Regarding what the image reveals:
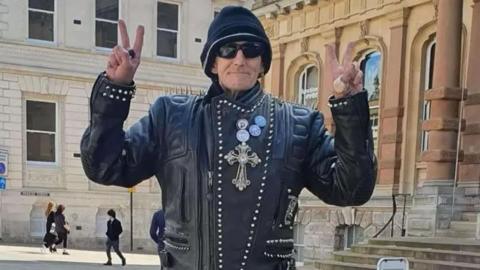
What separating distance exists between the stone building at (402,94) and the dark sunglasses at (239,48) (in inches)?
332

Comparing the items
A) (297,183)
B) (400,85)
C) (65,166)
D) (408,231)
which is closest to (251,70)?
(297,183)

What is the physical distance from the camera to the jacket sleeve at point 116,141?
82.0 inches

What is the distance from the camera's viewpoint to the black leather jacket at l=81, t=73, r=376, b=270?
6.90 ft

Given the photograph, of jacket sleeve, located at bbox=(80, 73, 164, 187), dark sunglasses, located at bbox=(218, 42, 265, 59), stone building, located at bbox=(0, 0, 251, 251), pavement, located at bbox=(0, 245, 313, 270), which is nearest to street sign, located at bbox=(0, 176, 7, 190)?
stone building, located at bbox=(0, 0, 251, 251)

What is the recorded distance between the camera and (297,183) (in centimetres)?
225

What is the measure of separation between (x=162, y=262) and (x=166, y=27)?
78.9ft

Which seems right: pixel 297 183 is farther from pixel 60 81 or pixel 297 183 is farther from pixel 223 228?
pixel 60 81

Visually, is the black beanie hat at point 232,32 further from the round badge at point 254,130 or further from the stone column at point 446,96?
the stone column at point 446,96

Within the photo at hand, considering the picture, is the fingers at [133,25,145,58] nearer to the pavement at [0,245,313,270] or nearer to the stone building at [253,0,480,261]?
the stone building at [253,0,480,261]

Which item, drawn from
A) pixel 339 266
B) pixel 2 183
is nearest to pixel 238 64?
pixel 339 266

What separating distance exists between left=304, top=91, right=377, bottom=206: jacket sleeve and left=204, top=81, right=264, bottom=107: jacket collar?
24cm

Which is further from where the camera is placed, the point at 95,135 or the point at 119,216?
the point at 119,216

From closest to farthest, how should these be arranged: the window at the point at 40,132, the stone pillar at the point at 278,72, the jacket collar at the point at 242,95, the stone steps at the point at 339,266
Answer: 1. the jacket collar at the point at 242,95
2. the stone steps at the point at 339,266
3. the stone pillar at the point at 278,72
4. the window at the point at 40,132

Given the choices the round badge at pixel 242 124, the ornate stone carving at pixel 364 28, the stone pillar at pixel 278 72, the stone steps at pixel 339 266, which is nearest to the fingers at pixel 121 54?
the round badge at pixel 242 124
